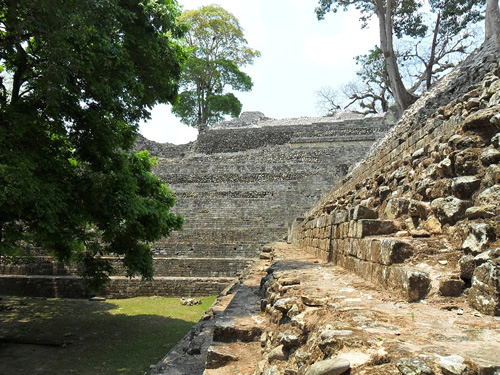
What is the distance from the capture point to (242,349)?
2.72 metres

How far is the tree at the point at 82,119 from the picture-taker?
5668mm

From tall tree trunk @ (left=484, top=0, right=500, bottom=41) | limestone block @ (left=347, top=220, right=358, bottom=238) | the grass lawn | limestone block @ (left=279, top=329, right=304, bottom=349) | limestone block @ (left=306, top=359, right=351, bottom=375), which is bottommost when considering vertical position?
the grass lawn

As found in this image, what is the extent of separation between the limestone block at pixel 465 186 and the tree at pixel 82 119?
5.38 meters

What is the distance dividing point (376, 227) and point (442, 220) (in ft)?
2.30

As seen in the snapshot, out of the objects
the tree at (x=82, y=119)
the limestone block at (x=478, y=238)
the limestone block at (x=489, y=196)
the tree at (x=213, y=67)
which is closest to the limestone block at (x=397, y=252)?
the limestone block at (x=478, y=238)

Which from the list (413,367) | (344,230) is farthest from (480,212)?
(344,230)

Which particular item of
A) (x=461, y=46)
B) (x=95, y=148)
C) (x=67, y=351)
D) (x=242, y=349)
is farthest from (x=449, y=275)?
(x=461, y=46)

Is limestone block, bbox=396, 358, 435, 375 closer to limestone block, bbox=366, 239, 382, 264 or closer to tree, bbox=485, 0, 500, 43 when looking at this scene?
limestone block, bbox=366, 239, 382, 264

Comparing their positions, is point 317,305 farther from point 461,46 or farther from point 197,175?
point 461,46

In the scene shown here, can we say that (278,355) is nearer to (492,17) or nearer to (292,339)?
(292,339)

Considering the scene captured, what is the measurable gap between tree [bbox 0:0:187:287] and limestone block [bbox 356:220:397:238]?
4.66 meters

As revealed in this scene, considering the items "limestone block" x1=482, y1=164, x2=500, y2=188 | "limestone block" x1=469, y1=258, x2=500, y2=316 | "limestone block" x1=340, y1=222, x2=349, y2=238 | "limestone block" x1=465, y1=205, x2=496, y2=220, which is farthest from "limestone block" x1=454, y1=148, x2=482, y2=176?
"limestone block" x1=340, y1=222, x2=349, y2=238

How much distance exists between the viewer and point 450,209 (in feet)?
9.26

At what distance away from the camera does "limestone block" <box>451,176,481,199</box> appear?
2.76 meters
